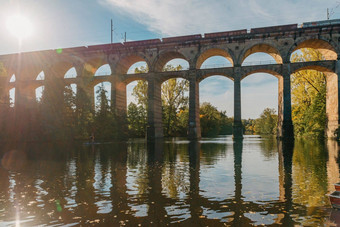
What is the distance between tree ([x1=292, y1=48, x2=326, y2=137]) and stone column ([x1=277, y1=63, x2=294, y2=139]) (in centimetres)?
685

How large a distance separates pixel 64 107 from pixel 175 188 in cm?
3179

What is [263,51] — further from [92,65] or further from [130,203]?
[130,203]

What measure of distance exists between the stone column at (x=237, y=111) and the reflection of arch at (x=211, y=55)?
367cm

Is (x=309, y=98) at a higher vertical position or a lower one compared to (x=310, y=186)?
higher

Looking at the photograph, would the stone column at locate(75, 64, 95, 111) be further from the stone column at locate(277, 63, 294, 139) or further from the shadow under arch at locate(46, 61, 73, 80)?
the stone column at locate(277, 63, 294, 139)

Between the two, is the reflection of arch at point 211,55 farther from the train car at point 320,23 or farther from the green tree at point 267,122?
the green tree at point 267,122

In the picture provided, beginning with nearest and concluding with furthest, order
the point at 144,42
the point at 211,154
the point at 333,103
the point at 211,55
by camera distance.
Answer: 1. the point at 211,154
2. the point at 333,103
3. the point at 144,42
4. the point at 211,55

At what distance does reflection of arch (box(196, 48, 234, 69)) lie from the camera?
39.0 m

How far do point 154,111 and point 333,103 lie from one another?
26.1 metres

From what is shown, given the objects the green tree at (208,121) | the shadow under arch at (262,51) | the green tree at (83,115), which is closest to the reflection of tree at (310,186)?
the shadow under arch at (262,51)

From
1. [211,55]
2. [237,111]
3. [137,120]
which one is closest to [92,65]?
[137,120]

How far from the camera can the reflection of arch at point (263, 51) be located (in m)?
37.0

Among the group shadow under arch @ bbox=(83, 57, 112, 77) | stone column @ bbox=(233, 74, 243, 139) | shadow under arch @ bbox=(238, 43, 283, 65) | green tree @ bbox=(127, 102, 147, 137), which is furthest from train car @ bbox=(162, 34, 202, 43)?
green tree @ bbox=(127, 102, 147, 137)

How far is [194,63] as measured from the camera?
38969 mm
